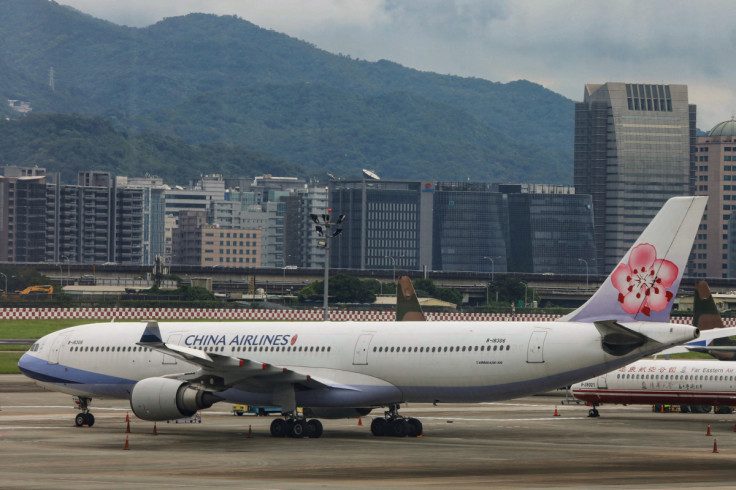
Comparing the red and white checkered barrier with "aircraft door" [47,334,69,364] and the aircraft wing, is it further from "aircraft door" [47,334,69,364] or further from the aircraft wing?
the aircraft wing

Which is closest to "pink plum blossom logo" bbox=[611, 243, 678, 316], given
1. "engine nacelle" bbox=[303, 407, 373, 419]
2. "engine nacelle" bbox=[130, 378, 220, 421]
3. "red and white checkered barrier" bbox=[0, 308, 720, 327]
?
"engine nacelle" bbox=[303, 407, 373, 419]

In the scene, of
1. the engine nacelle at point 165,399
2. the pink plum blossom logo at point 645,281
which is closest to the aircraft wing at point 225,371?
the engine nacelle at point 165,399

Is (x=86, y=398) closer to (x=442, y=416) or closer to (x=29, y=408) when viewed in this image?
(x=29, y=408)

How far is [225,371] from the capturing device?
141 feet

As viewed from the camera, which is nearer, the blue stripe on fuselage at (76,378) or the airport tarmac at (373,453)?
the airport tarmac at (373,453)

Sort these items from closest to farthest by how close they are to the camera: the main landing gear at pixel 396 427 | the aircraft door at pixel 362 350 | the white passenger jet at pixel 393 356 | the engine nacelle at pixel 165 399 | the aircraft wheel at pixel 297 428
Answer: the white passenger jet at pixel 393 356 → the engine nacelle at pixel 165 399 → the aircraft wheel at pixel 297 428 → the aircraft door at pixel 362 350 → the main landing gear at pixel 396 427

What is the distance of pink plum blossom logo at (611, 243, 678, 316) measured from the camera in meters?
40.8

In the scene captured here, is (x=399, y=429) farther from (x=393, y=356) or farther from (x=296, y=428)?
(x=296, y=428)

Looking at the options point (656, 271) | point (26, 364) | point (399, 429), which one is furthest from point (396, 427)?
point (26, 364)

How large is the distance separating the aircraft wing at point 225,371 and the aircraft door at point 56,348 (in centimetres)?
735

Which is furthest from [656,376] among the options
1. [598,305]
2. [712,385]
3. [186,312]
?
[186,312]

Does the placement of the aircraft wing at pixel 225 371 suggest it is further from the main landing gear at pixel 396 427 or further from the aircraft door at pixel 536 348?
the aircraft door at pixel 536 348

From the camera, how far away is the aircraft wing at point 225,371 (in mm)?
41969

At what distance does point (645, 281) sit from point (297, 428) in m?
12.9
